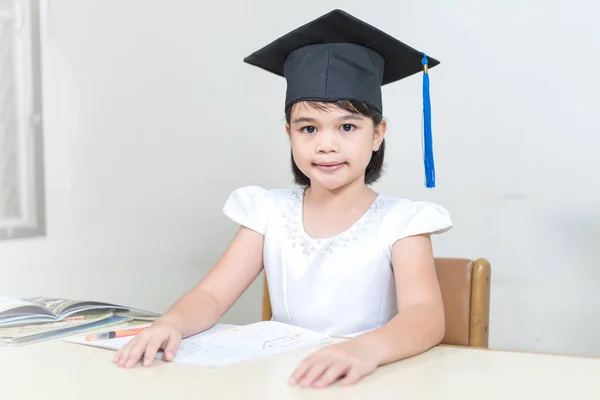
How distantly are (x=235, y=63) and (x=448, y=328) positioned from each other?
4.49 feet

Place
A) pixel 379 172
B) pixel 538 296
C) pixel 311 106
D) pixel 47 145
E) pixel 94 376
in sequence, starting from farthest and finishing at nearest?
pixel 47 145 < pixel 538 296 < pixel 379 172 < pixel 311 106 < pixel 94 376

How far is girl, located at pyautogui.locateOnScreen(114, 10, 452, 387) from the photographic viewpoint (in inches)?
53.0

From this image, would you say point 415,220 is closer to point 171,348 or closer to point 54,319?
point 171,348

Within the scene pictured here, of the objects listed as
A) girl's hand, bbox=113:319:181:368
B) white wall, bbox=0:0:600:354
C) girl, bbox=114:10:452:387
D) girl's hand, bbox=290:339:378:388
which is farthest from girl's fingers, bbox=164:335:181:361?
white wall, bbox=0:0:600:354

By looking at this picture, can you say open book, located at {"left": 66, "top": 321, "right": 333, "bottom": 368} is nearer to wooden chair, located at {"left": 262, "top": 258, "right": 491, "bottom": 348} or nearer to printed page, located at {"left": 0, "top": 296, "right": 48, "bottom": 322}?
printed page, located at {"left": 0, "top": 296, "right": 48, "bottom": 322}

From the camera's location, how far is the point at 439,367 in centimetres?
100

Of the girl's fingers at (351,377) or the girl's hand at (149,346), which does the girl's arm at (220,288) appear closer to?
the girl's hand at (149,346)

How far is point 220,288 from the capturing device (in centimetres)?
146

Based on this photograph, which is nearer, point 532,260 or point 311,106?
point 311,106

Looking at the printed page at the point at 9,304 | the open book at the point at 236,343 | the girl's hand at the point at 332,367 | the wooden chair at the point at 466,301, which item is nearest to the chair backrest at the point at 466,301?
the wooden chair at the point at 466,301

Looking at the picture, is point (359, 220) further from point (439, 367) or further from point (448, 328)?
point (439, 367)

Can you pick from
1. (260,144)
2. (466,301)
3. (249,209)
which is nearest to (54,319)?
(249,209)

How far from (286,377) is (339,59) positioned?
0.67m

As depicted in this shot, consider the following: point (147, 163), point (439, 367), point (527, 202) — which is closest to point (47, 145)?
point (147, 163)
